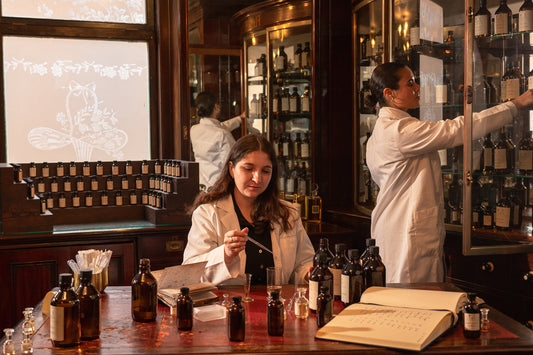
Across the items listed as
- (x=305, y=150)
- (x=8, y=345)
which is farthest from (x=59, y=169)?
(x=8, y=345)

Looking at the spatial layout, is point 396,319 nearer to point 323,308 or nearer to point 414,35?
point 323,308

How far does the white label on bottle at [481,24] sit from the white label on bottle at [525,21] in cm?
17

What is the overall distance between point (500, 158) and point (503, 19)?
2.39 ft

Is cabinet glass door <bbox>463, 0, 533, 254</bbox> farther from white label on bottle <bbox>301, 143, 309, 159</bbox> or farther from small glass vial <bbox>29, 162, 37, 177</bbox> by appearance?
small glass vial <bbox>29, 162, 37, 177</bbox>

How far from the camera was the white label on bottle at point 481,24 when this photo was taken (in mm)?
3285

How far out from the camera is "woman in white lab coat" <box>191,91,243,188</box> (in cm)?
467

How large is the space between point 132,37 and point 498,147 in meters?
2.60

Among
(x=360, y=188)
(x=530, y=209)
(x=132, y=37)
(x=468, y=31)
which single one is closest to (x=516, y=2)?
(x=468, y=31)

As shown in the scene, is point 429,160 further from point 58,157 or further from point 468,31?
point 58,157

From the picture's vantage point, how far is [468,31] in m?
3.15

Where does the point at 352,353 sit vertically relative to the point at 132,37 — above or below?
below

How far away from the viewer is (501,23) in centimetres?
331

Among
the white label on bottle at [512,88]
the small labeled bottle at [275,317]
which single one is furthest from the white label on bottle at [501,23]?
the small labeled bottle at [275,317]

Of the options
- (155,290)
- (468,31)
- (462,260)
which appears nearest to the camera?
(155,290)
